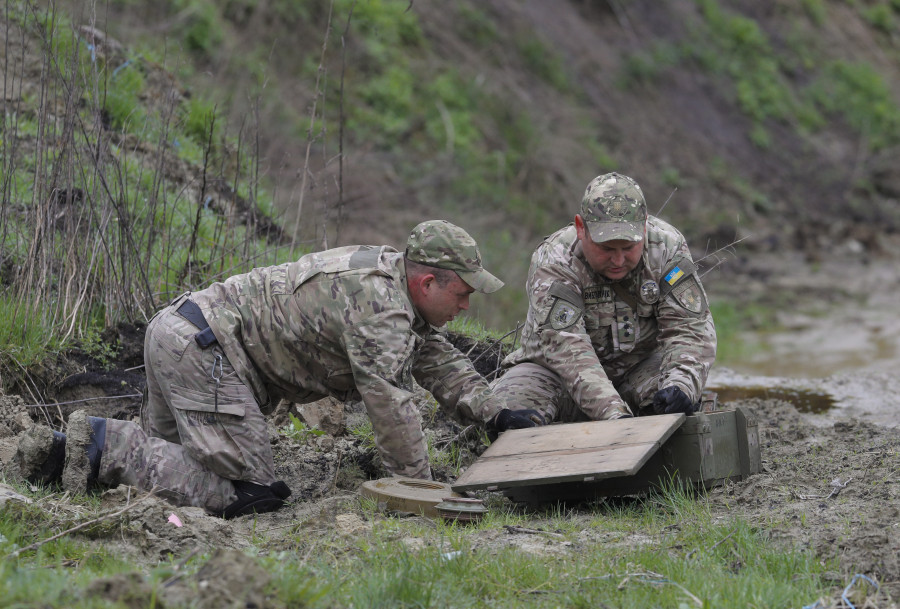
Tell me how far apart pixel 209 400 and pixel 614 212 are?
6.99 feet

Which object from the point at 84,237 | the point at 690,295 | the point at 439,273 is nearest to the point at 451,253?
the point at 439,273

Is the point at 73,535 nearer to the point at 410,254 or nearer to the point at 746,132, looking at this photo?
the point at 410,254

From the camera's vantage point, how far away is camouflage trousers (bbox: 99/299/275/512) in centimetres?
461

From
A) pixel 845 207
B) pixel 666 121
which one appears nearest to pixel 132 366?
pixel 666 121

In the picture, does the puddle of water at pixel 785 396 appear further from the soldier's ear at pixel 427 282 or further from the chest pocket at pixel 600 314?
the soldier's ear at pixel 427 282

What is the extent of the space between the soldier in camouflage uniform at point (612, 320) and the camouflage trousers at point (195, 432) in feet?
5.02

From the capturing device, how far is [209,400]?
15.4ft

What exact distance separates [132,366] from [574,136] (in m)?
10.3

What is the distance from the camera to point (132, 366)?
Result: 5.99 metres

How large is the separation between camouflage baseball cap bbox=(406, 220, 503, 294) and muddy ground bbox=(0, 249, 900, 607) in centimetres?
109

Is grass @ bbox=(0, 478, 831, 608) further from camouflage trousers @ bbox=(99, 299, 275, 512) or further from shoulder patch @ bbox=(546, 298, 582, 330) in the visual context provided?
shoulder patch @ bbox=(546, 298, 582, 330)

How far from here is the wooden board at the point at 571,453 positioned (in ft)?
13.8

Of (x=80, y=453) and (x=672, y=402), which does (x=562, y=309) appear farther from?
(x=80, y=453)

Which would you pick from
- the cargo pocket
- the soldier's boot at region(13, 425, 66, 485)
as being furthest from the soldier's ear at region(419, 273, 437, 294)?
the soldier's boot at region(13, 425, 66, 485)
